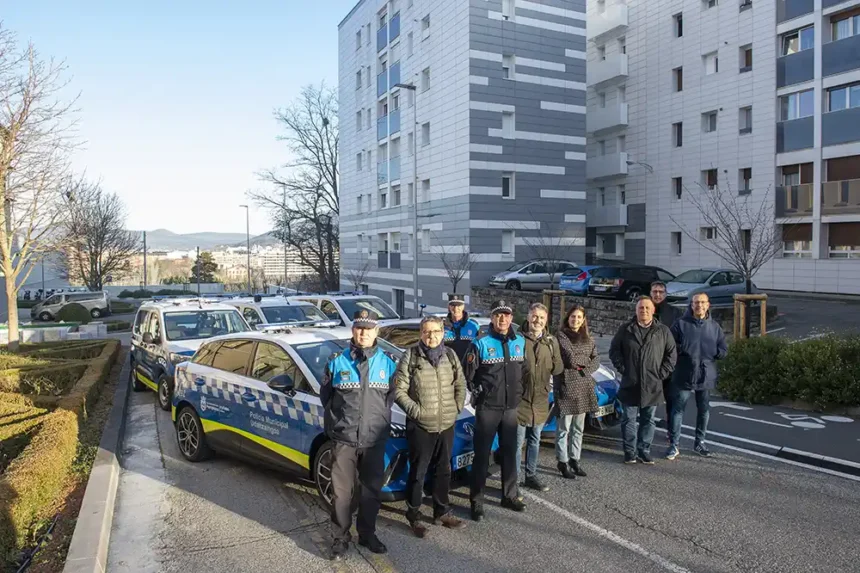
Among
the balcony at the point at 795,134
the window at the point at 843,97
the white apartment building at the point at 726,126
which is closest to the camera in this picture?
the window at the point at 843,97

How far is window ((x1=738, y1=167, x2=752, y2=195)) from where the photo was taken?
3042cm

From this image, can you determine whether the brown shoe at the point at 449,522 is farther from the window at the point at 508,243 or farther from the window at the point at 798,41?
the window at the point at 798,41

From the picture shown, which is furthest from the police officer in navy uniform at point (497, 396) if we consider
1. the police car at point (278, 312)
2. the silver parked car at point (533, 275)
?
the silver parked car at point (533, 275)

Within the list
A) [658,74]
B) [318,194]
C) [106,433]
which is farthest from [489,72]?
[106,433]

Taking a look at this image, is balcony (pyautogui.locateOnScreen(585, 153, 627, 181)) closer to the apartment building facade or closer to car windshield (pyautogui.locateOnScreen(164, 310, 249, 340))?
the apartment building facade

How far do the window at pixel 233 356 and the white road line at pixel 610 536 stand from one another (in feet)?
10.5

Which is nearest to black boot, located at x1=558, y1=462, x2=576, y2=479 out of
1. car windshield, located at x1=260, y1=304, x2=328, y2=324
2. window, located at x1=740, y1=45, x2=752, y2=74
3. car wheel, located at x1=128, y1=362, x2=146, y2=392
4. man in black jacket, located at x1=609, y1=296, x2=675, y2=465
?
man in black jacket, located at x1=609, y1=296, x2=675, y2=465

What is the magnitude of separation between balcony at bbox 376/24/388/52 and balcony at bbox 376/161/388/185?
7.04 meters

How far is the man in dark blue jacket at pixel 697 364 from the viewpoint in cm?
730

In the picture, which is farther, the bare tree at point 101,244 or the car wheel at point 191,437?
the bare tree at point 101,244

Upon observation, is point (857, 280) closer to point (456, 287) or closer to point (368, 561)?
point (456, 287)

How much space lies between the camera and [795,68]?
28.1 meters

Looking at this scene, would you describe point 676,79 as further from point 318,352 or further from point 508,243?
point 318,352

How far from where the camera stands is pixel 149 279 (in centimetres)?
10575
